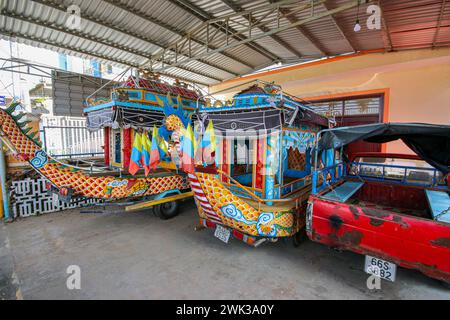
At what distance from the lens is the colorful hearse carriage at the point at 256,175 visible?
392cm

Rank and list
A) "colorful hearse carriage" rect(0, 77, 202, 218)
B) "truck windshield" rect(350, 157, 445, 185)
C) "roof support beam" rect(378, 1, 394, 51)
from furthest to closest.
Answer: "roof support beam" rect(378, 1, 394, 51)
"truck windshield" rect(350, 157, 445, 185)
"colorful hearse carriage" rect(0, 77, 202, 218)

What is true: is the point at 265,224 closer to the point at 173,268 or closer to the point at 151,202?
the point at 173,268

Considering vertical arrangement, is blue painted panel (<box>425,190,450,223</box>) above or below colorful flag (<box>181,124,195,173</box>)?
below

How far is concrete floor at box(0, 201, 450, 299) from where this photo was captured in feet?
10.4

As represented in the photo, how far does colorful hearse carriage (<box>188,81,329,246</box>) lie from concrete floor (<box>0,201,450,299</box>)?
18.9 inches

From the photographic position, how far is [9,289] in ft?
10.6

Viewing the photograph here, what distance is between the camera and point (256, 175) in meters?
4.88

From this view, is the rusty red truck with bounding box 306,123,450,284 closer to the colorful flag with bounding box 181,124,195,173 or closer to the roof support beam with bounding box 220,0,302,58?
the colorful flag with bounding box 181,124,195,173

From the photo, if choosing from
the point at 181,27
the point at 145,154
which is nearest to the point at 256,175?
the point at 145,154

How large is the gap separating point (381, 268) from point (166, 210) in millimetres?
4812

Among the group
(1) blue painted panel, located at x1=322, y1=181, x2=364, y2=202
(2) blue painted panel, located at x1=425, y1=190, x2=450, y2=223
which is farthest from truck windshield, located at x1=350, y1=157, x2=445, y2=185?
(1) blue painted panel, located at x1=322, y1=181, x2=364, y2=202

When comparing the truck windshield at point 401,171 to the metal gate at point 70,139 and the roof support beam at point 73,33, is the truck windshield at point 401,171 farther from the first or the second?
the metal gate at point 70,139

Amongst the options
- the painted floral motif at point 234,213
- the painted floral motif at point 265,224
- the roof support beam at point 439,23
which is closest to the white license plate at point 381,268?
the painted floral motif at point 265,224
